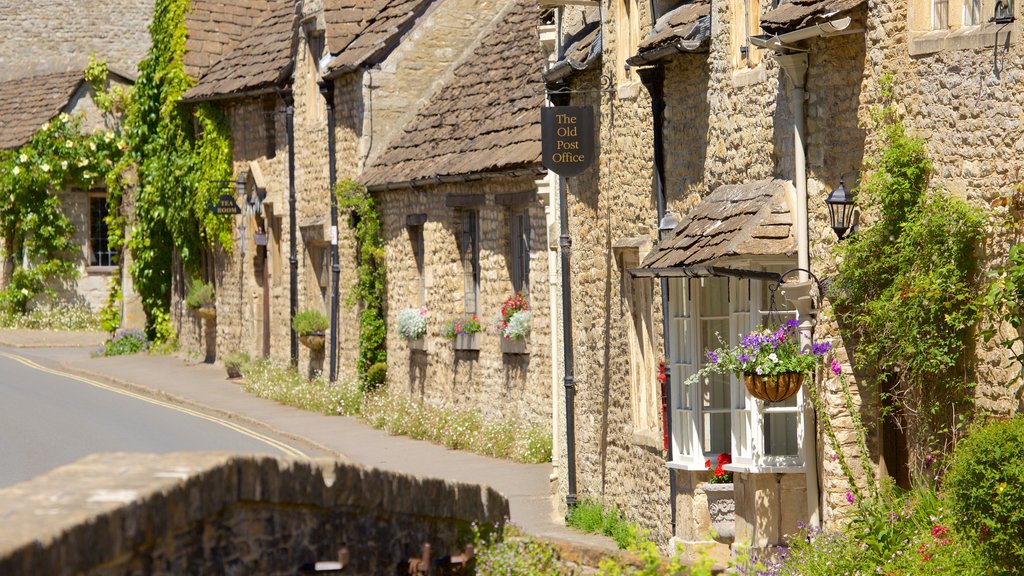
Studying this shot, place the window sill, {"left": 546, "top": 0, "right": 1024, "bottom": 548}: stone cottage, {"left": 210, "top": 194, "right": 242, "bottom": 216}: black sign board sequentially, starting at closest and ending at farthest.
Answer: the window sill, {"left": 546, "top": 0, "right": 1024, "bottom": 548}: stone cottage, {"left": 210, "top": 194, "right": 242, "bottom": 216}: black sign board

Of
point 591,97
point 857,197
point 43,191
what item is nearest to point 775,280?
point 857,197

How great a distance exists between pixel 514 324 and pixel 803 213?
908 centimetres

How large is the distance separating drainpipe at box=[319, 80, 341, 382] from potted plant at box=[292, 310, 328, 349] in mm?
264

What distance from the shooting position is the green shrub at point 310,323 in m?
27.0

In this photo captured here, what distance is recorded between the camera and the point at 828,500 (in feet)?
37.1

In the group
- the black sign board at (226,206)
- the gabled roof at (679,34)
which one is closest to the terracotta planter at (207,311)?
the black sign board at (226,206)

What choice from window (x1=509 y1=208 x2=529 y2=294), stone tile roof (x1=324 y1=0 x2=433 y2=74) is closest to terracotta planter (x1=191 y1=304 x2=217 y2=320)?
stone tile roof (x1=324 y1=0 x2=433 y2=74)

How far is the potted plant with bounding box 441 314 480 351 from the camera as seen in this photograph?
2195 cm

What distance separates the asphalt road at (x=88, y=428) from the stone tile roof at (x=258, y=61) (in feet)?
19.6

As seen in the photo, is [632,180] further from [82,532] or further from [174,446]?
[82,532]

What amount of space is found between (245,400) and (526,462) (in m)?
8.02

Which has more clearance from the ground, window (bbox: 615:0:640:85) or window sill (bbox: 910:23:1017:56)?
window (bbox: 615:0:640:85)

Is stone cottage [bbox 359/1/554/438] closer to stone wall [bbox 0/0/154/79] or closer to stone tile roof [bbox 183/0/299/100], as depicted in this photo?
stone tile roof [bbox 183/0/299/100]

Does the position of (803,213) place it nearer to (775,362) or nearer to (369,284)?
(775,362)
